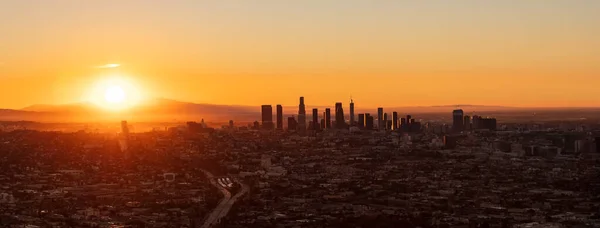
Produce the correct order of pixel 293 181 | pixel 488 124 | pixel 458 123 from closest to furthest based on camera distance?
1. pixel 293 181
2. pixel 458 123
3. pixel 488 124

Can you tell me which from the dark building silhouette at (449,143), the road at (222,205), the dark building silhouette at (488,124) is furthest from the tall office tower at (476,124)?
the road at (222,205)

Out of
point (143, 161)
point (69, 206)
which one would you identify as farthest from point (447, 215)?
point (143, 161)

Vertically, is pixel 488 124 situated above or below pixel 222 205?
above

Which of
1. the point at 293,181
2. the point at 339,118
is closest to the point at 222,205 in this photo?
the point at 293,181

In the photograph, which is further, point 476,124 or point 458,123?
point 476,124

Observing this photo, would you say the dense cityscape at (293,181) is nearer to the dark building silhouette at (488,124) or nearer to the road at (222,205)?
the road at (222,205)

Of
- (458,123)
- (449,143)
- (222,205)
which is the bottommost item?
(222,205)

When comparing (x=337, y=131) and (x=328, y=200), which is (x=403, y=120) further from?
(x=328, y=200)

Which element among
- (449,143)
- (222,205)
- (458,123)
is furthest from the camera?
(458,123)

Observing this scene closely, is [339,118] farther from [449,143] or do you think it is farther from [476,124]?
[449,143]
